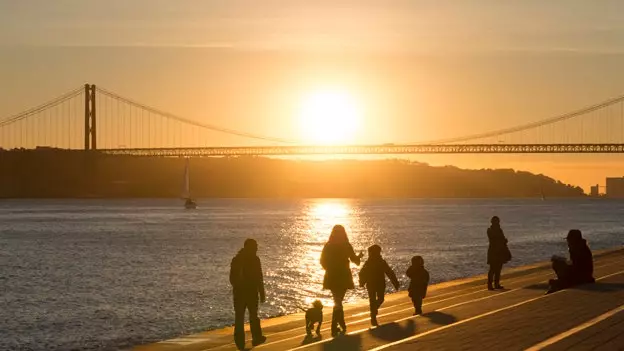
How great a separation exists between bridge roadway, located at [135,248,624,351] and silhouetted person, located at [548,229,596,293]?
0.35 metres

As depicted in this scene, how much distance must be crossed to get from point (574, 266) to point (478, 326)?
6.95m

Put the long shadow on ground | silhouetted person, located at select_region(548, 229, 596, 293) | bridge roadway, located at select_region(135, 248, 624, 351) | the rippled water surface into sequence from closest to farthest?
bridge roadway, located at select_region(135, 248, 624, 351) < the long shadow on ground < silhouetted person, located at select_region(548, 229, 596, 293) < the rippled water surface

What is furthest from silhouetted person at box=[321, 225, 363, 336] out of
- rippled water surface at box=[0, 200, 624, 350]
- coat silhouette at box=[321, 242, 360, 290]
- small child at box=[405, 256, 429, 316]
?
rippled water surface at box=[0, 200, 624, 350]

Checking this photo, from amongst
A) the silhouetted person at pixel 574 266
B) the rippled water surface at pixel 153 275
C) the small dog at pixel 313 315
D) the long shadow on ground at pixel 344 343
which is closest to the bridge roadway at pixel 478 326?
the long shadow on ground at pixel 344 343

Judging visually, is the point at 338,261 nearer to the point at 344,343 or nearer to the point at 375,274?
the point at 375,274

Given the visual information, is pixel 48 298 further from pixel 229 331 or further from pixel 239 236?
pixel 239 236

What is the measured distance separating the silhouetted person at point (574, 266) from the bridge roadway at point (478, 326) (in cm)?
35

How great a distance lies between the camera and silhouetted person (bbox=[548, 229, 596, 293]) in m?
20.3

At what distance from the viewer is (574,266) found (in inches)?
816

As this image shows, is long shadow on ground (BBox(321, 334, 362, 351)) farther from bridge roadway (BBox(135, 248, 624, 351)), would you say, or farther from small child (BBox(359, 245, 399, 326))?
small child (BBox(359, 245, 399, 326))

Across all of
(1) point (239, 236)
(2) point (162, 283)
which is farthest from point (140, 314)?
(1) point (239, 236)

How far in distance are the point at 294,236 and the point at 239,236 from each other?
4445 mm

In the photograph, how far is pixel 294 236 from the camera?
8569 centimetres

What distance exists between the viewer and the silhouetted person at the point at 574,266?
2028 cm
